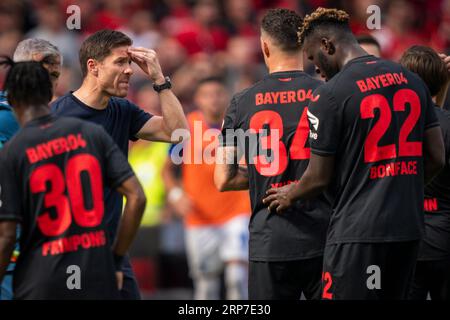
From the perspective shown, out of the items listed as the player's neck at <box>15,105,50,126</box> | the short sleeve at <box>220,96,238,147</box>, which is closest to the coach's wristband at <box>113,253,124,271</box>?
the player's neck at <box>15,105,50,126</box>

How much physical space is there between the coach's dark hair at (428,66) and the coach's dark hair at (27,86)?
2.80 metres

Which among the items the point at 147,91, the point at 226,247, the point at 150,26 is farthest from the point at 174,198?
the point at 150,26

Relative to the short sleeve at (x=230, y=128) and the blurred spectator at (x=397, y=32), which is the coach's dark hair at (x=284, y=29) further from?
the blurred spectator at (x=397, y=32)

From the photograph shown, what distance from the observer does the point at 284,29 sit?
259 inches

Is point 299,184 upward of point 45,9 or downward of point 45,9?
downward

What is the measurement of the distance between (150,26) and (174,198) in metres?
3.85

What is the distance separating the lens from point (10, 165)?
5.04 m

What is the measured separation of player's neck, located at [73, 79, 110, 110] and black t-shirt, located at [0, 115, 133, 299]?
147 cm

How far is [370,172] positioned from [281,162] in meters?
0.79

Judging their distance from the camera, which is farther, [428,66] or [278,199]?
[428,66]

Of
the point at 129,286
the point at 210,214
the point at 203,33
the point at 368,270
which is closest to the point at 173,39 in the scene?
the point at 203,33

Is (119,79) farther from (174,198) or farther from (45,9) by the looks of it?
(45,9)

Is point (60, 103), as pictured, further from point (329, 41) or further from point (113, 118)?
point (329, 41)

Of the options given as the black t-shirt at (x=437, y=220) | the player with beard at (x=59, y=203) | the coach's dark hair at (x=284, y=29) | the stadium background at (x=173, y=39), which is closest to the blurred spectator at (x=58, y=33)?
the stadium background at (x=173, y=39)
